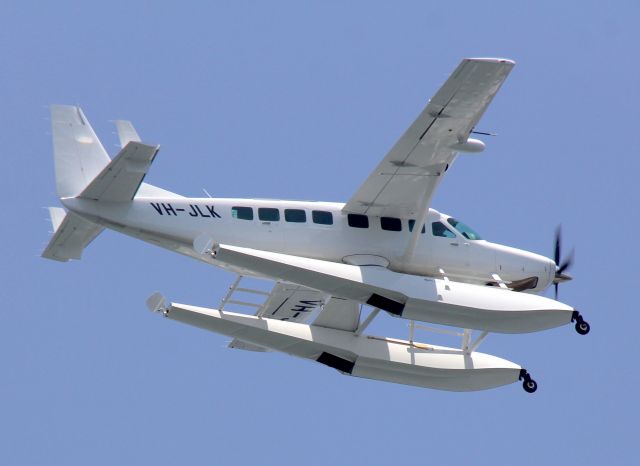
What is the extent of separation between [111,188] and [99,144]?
94.4 inches

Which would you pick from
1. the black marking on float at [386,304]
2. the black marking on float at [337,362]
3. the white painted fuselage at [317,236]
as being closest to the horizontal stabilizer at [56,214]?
the white painted fuselage at [317,236]

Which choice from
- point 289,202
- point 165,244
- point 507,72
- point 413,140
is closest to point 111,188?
point 165,244

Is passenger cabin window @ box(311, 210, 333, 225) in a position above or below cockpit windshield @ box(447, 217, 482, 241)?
above

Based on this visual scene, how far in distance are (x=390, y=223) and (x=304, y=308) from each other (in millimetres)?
3561

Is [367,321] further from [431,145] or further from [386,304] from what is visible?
[431,145]

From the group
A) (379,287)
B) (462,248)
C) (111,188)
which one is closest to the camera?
(111,188)

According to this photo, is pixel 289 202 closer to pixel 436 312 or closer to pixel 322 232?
pixel 322 232

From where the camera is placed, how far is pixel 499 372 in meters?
30.0

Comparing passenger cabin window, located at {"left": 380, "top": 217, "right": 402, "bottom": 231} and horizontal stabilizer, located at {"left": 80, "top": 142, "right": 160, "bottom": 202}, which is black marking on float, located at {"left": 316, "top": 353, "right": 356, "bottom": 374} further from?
horizontal stabilizer, located at {"left": 80, "top": 142, "right": 160, "bottom": 202}

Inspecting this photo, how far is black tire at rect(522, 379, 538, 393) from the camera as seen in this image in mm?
29766

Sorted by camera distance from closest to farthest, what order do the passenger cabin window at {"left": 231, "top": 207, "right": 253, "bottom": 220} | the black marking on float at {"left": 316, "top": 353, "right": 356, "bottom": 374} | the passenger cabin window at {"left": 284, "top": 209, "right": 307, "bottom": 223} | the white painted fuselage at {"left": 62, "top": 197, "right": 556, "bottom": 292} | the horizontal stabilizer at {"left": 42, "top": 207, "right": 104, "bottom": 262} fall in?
the white painted fuselage at {"left": 62, "top": 197, "right": 556, "bottom": 292}, the horizontal stabilizer at {"left": 42, "top": 207, "right": 104, "bottom": 262}, the passenger cabin window at {"left": 231, "top": 207, "right": 253, "bottom": 220}, the passenger cabin window at {"left": 284, "top": 209, "right": 307, "bottom": 223}, the black marking on float at {"left": 316, "top": 353, "right": 356, "bottom": 374}

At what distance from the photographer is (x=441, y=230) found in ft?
98.4

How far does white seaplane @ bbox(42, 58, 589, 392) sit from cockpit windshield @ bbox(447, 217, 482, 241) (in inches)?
1.2

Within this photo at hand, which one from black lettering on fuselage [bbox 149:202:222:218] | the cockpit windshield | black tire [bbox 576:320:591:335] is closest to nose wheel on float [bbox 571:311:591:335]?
black tire [bbox 576:320:591:335]
